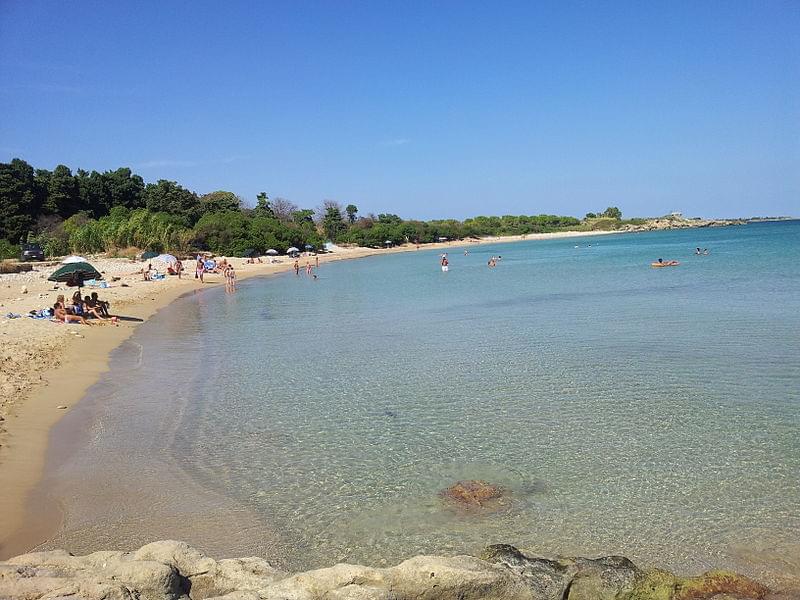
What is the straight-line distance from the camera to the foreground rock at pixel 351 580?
354 cm

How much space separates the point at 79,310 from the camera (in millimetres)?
18891

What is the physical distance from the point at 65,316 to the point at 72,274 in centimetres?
1108

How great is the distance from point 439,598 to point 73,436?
6.99 m

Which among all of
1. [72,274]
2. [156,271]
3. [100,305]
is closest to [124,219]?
[156,271]

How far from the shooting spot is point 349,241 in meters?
101

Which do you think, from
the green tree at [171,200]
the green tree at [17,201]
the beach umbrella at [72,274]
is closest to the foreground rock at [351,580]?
the beach umbrella at [72,274]

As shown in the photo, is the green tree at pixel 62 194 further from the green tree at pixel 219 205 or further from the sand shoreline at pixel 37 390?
the sand shoreline at pixel 37 390

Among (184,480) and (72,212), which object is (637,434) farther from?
(72,212)

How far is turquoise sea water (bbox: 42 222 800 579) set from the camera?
5.75 meters

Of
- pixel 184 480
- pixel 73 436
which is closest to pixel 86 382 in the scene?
pixel 73 436

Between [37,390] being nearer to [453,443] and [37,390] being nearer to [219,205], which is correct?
[453,443]

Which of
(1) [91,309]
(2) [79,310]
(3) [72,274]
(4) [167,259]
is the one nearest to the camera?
(2) [79,310]

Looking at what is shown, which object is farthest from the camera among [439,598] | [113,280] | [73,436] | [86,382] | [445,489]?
[113,280]

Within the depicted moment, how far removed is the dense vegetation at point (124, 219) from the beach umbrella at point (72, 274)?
17547 millimetres
